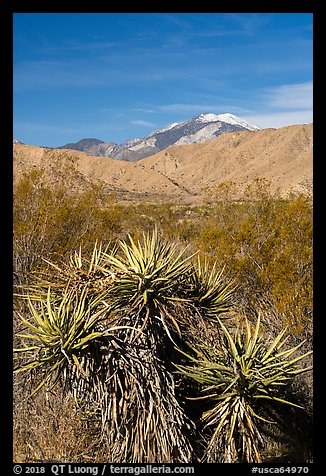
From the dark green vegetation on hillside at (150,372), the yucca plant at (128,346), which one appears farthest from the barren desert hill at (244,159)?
the yucca plant at (128,346)

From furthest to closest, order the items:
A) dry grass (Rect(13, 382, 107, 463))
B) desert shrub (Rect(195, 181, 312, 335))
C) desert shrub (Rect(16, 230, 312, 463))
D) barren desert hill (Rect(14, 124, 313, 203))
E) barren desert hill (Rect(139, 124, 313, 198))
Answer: barren desert hill (Rect(14, 124, 313, 203))
barren desert hill (Rect(139, 124, 313, 198))
desert shrub (Rect(195, 181, 312, 335))
dry grass (Rect(13, 382, 107, 463))
desert shrub (Rect(16, 230, 312, 463))

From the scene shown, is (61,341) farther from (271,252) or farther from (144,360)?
(271,252)

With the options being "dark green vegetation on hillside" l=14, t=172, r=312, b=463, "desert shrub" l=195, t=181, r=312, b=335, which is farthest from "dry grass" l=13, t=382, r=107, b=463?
"desert shrub" l=195, t=181, r=312, b=335

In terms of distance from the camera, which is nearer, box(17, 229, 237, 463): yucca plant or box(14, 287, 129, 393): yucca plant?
box(14, 287, 129, 393): yucca plant

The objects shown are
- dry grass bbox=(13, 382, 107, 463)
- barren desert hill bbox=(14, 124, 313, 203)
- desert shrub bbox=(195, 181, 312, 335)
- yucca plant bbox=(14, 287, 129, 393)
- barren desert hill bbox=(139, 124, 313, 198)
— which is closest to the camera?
yucca plant bbox=(14, 287, 129, 393)

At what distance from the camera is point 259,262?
1256 cm

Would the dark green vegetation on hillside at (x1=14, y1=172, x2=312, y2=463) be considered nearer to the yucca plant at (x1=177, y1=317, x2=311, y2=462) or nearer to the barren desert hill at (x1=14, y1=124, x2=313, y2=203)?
the yucca plant at (x1=177, y1=317, x2=311, y2=462)

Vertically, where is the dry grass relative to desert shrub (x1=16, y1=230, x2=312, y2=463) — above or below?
below

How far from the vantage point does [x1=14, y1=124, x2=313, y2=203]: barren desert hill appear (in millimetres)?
85438

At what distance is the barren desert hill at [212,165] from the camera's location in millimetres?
85438

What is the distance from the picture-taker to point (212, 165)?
110 meters

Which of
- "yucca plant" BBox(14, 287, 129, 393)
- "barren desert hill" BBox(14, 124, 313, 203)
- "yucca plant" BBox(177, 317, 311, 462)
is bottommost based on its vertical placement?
"yucca plant" BBox(177, 317, 311, 462)

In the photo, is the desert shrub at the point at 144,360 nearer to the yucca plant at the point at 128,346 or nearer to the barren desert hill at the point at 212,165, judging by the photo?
the yucca plant at the point at 128,346
